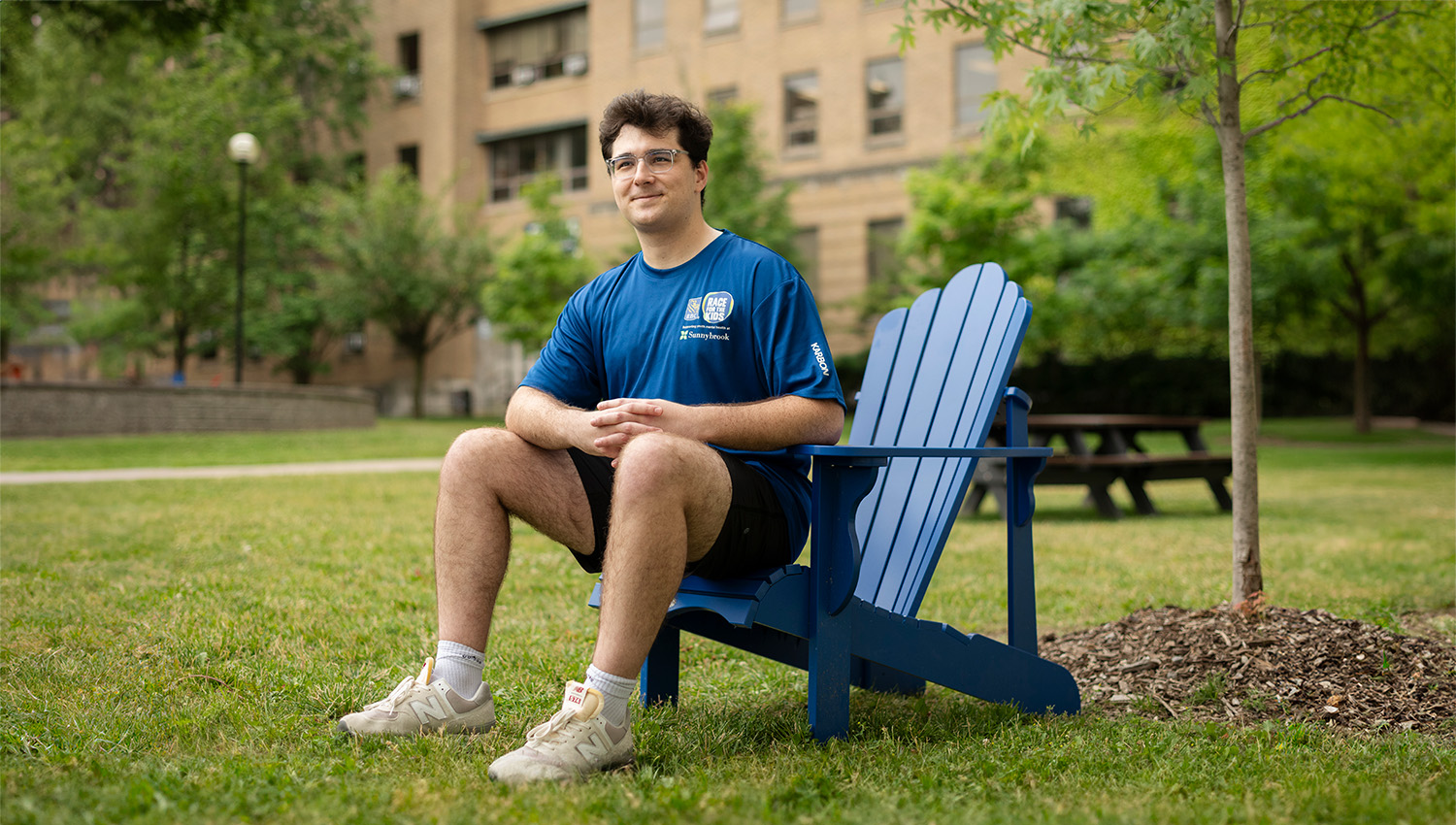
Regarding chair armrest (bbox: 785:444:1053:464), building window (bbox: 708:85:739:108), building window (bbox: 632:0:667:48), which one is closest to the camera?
chair armrest (bbox: 785:444:1053:464)

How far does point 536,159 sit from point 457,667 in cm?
3144

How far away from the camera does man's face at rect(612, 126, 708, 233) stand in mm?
2965

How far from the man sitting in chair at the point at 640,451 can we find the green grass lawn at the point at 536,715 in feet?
0.54

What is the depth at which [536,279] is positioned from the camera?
81.0 ft

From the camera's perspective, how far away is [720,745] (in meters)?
2.82

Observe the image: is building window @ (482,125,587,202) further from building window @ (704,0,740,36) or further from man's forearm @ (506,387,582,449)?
man's forearm @ (506,387,582,449)

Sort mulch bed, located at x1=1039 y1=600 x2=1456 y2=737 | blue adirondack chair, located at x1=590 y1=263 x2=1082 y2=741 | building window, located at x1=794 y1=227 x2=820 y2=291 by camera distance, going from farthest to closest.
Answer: building window, located at x1=794 y1=227 x2=820 y2=291, mulch bed, located at x1=1039 y1=600 x2=1456 y2=737, blue adirondack chair, located at x1=590 y1=263 x2=1082 y2=741

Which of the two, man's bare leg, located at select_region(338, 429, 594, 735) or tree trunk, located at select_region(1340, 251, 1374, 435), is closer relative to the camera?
man's bare leg, located at select_region(338, 429, 594, 735)

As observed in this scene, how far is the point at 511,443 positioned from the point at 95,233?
26614 mm

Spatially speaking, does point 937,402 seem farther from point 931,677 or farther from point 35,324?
point 35,324

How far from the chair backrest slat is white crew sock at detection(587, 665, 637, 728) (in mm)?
1049

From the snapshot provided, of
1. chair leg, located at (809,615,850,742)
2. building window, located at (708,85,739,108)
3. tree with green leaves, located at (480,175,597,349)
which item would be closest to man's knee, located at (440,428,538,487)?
chair leg, located at (809,615,850,742)

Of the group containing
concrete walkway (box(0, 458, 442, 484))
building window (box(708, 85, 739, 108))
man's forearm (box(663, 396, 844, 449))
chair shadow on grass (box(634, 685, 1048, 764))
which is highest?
building window (box(708, 85, 739, 108))

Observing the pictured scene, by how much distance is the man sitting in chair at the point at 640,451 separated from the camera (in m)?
2.54
